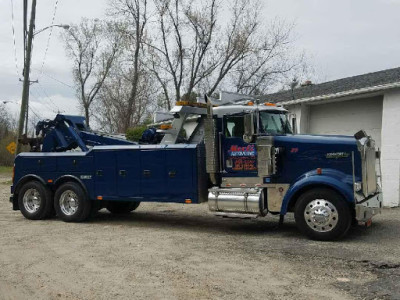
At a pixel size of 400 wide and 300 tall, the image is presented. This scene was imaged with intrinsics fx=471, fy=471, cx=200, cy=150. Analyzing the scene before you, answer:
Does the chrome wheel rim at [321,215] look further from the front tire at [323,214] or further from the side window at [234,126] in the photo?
the side window at [234,126]

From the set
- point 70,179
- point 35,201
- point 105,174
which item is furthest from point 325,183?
point 35,201

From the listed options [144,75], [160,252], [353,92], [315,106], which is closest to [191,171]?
[160,252]

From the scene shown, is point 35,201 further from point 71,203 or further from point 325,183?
point 325,183

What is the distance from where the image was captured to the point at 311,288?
19.0 feet

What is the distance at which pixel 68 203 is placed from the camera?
11945mm

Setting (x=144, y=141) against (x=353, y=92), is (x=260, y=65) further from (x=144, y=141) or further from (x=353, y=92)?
(x=144, y=141)

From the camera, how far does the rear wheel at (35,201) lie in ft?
39.8

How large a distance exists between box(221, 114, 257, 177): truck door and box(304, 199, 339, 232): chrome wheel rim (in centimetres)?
139

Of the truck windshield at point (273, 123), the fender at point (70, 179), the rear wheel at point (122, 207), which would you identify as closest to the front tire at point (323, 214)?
the truck windshield at point (273, 123)

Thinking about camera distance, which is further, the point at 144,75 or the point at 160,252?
the point at 144,75

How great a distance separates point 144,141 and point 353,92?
263 inches

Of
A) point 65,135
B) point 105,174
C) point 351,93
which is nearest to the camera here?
point 105,174

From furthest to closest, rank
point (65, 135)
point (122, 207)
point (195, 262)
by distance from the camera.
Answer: point (122, 207)
point (65, 135)
point (195, 262)

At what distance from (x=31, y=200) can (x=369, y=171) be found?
28.1 feet
